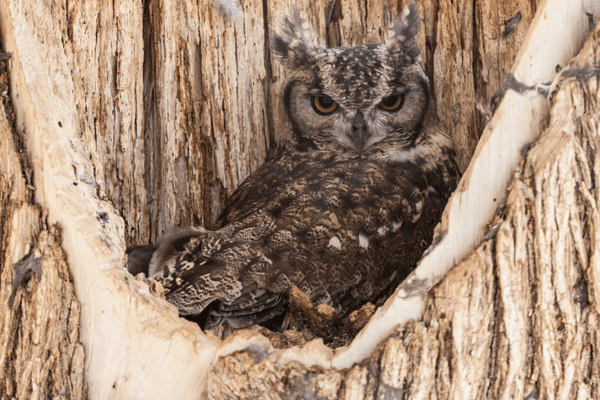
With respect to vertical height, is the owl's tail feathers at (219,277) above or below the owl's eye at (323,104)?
below

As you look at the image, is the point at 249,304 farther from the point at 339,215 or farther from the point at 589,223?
the point at 589,223

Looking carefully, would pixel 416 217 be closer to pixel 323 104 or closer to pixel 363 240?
pixel 363 240

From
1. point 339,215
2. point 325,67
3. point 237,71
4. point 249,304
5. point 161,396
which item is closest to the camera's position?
point 161,396

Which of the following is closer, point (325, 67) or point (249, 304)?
point (249, 304)

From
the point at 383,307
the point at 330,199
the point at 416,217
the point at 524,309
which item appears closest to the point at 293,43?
the point at 330,199

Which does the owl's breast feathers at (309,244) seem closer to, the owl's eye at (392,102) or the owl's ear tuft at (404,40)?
the owl's eye at (392,102)

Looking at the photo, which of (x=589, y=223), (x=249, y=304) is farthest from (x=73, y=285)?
(x=589, y=223)

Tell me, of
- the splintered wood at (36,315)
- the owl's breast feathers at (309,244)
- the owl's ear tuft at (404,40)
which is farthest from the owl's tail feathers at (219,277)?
the owl's ear tuft at (404,40)
